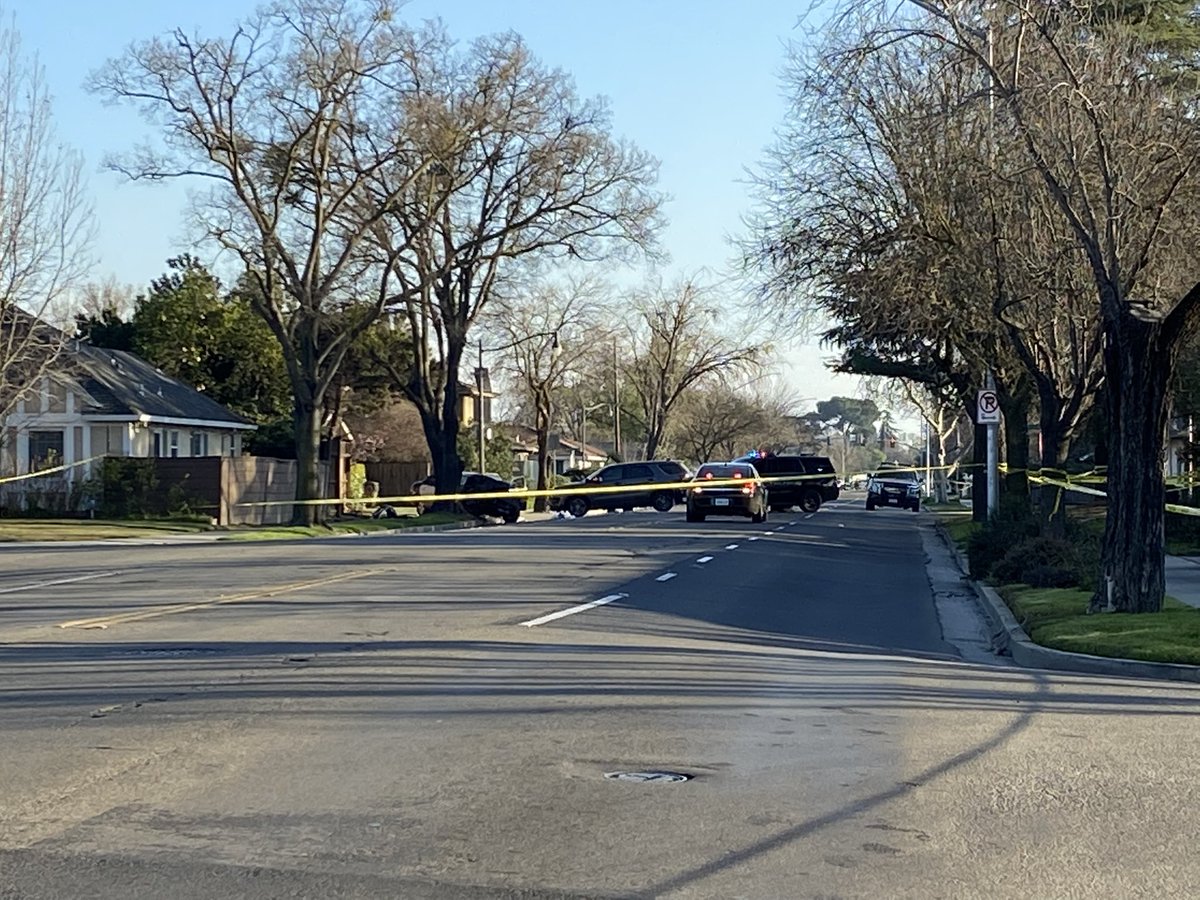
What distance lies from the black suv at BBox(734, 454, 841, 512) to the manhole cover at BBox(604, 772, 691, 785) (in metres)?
47.4

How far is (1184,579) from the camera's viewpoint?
926 inches

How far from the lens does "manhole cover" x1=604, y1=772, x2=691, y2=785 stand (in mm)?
8516

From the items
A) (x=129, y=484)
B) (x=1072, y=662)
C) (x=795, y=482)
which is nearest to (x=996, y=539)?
Result: (x=1072, y=662)

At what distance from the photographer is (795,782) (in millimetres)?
8539

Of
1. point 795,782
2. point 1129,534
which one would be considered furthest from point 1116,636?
point 795,782

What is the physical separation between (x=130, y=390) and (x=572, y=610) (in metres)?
37.9

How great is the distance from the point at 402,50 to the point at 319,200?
4.75 m

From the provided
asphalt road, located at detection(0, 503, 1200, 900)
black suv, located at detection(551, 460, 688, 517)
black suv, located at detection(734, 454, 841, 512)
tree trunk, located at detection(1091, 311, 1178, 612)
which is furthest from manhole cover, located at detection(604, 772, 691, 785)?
black suv, located at detection(551, 460, 688, 517)

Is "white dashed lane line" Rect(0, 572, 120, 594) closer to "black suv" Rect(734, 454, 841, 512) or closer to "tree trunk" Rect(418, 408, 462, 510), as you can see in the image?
"tree trunk" Rect(418, 408, 462, 510)

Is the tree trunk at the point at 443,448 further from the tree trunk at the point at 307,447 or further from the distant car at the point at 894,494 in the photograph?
the distant car at the point at 894,494

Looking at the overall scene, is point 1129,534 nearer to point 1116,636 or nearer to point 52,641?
point 1116,636

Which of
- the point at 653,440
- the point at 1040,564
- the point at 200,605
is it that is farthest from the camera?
the point at 653,440

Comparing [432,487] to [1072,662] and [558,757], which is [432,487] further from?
[558,757]

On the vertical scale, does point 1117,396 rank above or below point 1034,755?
above
